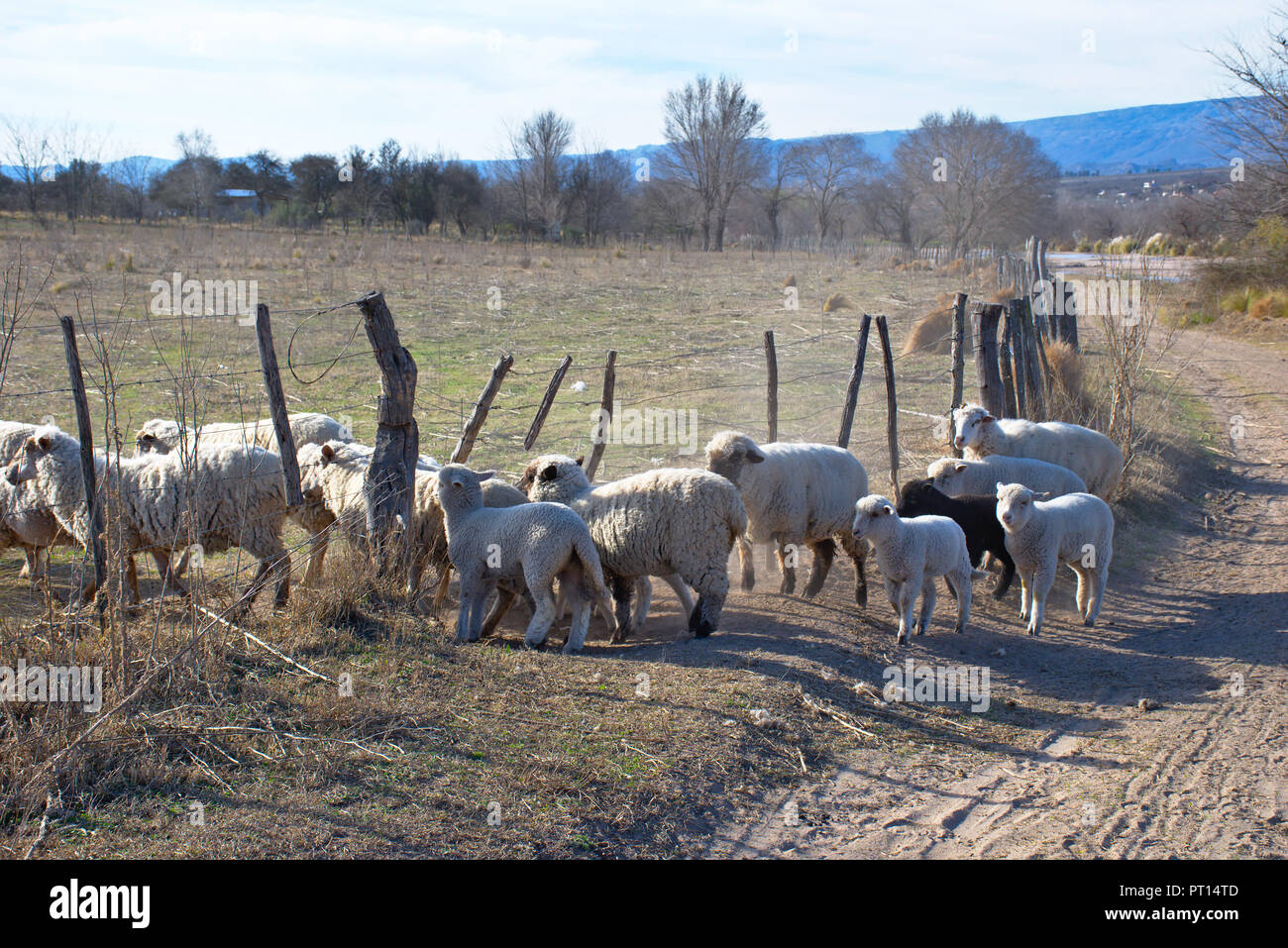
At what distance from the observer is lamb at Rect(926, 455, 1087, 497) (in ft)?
29.2

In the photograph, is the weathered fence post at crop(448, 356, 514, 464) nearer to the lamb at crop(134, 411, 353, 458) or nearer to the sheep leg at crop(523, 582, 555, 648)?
the lamb at crop(134, 411, 353, 458)

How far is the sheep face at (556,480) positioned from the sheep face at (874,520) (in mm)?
2148

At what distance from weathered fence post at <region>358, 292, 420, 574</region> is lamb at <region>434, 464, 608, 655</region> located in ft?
0.96

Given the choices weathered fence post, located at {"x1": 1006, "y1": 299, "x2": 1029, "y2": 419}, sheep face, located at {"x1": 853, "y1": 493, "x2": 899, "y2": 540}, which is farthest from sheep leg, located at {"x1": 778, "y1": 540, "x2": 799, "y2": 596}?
weathered fence post, located at {"x1": 1006, "y1": 299, "x2": 1029, "y2": 419}

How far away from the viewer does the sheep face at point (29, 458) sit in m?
7.11

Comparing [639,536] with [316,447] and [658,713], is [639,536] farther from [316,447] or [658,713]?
[316,447]

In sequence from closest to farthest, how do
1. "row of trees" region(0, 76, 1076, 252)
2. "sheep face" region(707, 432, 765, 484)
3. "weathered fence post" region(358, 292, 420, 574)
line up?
"weathered fence post" region(358, 292, 420, 574) < "sheep face" region(707, 432, 765, 484) < "row of trees" region(0, 76, 1076, 252)

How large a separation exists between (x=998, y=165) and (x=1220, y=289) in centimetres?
2971

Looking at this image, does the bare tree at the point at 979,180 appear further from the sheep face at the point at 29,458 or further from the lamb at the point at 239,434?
the sheep face at the point at 29,458

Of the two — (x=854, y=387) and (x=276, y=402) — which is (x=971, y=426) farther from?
(x=276, y=402)

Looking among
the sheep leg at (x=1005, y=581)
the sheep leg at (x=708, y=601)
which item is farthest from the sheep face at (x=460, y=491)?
the sheep leg at (x=1005, y=581)

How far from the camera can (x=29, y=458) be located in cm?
714
